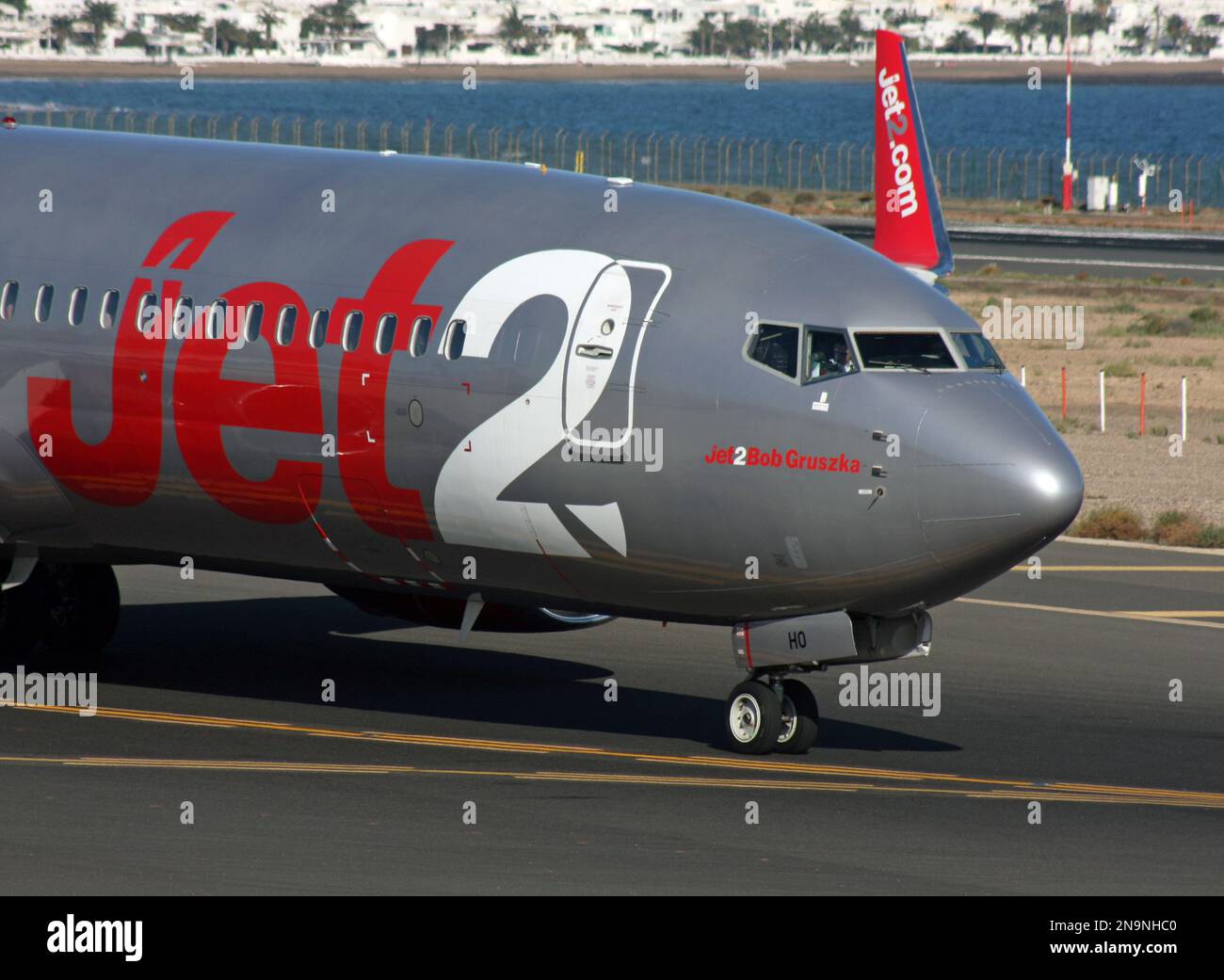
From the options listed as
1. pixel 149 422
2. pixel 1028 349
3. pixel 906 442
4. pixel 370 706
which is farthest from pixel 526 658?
pixel 1028 349

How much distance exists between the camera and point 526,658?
89.0ft

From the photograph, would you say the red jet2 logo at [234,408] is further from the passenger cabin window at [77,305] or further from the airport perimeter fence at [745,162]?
the airport perimeter fence at [745,162]

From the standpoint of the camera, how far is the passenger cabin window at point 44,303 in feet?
75.4

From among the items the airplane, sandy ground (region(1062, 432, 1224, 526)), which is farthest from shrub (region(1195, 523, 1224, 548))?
the airplane

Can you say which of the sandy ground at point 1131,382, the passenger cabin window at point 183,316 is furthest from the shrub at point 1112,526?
the passenger cabin window at point 183,316

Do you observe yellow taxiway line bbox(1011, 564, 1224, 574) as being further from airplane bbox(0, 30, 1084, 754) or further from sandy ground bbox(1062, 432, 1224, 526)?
airplane bbox(0, 30, 1084, 754)

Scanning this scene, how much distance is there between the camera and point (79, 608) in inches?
1051

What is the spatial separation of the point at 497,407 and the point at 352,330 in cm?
189

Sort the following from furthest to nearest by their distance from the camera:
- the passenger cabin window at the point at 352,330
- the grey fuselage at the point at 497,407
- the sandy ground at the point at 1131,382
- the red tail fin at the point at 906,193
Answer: the red tail fin at the point at 906,193 < the sandy ground at the point at 1131,382 < the passenger cabin window at the point at 352,330 < the grey fuselage at the point at 497,407

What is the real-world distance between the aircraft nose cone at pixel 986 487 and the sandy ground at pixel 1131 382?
68.3 ft

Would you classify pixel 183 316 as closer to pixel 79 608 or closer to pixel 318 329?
pixel 318 329
